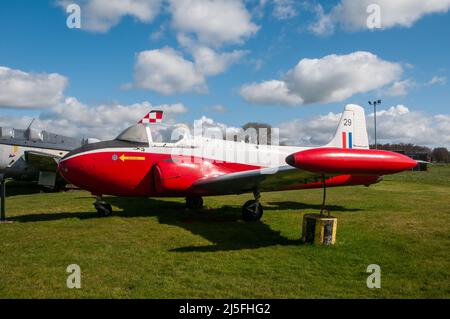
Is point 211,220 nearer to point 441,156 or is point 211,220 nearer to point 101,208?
point 101,208

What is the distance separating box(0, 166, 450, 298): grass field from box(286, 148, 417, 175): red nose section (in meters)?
1.44

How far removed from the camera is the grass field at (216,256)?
4.13 metres

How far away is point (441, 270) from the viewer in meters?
4.84

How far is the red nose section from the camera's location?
4.79 meters

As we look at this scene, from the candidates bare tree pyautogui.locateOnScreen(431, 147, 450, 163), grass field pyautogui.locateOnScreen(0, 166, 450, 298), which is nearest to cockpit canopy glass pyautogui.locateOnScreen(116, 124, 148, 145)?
grass field pyautogui.locateOnScreen(0, 166, 450, 298)

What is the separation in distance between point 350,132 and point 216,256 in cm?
808

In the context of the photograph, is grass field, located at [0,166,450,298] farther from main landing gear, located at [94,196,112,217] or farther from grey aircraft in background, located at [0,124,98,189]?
grey aircraft in background, located at [0,124,98,189]

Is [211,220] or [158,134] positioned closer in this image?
[211,220]

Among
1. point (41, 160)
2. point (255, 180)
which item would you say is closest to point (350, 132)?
point (255, 180)

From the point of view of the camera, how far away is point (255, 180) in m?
7.70

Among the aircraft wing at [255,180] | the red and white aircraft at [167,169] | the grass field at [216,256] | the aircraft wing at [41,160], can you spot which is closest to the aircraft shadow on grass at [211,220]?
the grass field at [216,256]

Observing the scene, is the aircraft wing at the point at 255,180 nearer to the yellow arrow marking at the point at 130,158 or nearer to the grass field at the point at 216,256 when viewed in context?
the grass field at the point at 216,256
